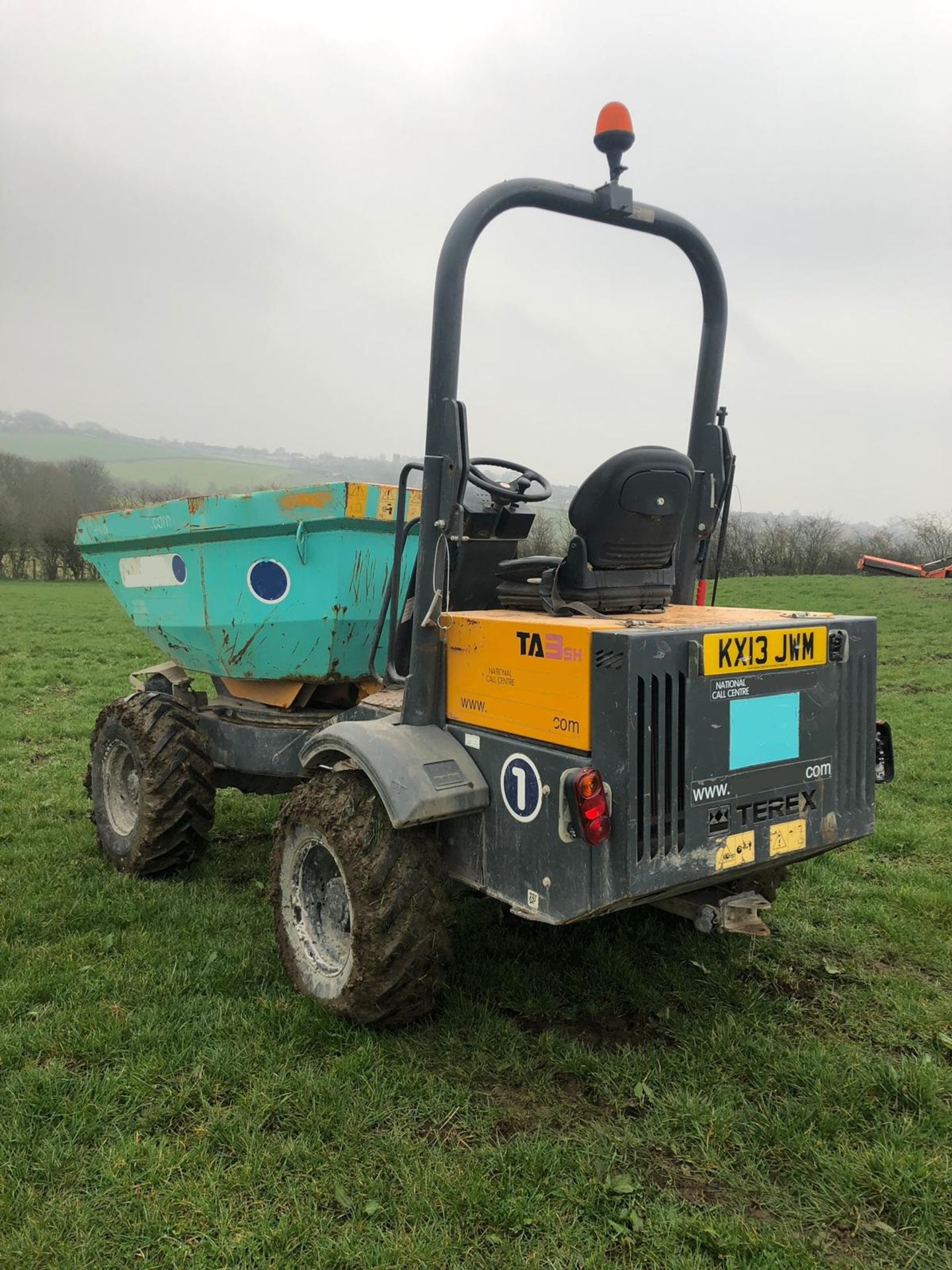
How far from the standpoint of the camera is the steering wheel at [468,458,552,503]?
379 centimetres

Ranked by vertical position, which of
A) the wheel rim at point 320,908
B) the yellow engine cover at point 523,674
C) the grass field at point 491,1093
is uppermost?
the yellow engine cover at point 523,674

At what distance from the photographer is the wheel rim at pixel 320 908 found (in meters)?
3.72

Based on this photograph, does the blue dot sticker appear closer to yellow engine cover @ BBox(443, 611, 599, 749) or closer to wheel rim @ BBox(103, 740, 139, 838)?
yellow engine cover @ BBox(443, 611, 599, 749)

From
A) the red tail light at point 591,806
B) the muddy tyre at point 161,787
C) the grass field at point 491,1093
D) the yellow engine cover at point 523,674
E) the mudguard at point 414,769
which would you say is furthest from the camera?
the muddy tyre at point 161,787

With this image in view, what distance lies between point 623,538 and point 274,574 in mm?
1906

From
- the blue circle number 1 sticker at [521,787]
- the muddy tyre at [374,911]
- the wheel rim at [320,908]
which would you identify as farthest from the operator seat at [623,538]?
the wheel rim at [320,908]

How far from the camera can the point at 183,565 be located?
506 centimetres

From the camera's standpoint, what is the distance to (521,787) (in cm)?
318

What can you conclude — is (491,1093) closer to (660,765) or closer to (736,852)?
(736,852)

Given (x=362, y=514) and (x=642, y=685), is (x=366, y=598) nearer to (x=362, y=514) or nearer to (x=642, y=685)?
(x=362, y=514)

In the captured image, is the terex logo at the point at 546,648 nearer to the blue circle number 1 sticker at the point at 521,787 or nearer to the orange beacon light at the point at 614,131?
the blue circle number 1 sticker at the point at 521,787

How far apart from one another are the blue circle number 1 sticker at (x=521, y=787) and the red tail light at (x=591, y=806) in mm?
266

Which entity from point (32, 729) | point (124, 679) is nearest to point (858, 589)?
point (124, 679)

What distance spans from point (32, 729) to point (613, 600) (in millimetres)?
7510
